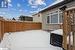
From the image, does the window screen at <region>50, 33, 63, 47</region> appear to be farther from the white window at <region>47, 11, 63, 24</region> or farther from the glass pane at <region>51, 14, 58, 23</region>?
the glass pane at <region>51, 14, 58, 23</region>

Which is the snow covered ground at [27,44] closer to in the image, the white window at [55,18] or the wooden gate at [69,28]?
the wooden gate at [69,28]

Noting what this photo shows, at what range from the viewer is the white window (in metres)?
14.5

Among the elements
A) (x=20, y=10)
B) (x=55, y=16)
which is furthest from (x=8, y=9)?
(x=55, y=16)

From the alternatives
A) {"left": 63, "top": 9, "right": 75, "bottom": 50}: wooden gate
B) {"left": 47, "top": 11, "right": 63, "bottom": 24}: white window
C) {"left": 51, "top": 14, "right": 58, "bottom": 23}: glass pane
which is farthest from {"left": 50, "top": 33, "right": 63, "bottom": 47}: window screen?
{"left": 51, "top": 14, "right": 58, "bottom": 23}: glass pane

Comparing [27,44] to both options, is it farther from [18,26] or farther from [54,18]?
[18,26]

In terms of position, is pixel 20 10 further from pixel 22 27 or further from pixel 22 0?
pixel 22 27

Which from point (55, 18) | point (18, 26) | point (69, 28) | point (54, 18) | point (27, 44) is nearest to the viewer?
point (69, 28)

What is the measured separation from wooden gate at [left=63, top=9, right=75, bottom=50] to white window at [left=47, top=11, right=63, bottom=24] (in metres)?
7.97

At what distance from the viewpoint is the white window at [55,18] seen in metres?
14.5

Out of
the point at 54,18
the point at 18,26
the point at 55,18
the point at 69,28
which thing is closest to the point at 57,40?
the point at 69,28

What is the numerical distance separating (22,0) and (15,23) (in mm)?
16245

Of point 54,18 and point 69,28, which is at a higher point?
point 54,18

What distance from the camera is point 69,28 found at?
6047mm

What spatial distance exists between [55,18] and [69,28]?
972 centimetres
